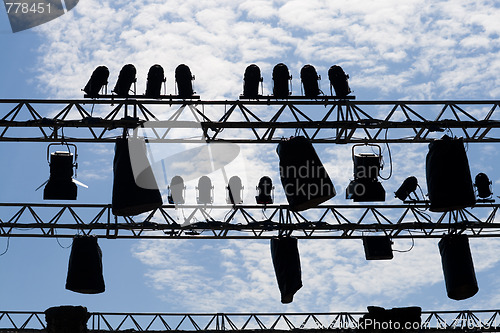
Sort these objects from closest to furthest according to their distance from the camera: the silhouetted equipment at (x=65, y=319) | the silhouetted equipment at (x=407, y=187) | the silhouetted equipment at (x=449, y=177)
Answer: the silhouetted equipment at (x=449, y=177)
the silhouetted equipment at (x=65, y=319)
the silhouetted equipment at (x=407, y=187)

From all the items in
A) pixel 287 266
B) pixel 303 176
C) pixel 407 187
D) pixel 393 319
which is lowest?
pixel 393 319

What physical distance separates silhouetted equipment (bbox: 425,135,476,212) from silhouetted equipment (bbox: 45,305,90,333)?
18.2 ft

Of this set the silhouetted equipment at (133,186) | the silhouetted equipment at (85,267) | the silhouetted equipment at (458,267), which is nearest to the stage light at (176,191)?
the silhouetted equipment at (85,267)

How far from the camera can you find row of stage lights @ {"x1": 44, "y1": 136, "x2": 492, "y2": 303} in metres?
10.3

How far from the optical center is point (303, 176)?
34.6 ft

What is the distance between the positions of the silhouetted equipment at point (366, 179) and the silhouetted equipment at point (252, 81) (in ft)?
7.09

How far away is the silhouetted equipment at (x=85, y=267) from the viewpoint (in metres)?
12.6

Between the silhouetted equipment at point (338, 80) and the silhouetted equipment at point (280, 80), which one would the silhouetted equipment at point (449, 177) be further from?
the silhouetted equipment at point (280, 80)

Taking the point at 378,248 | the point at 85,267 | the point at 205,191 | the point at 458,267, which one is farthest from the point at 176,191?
the point at 458,267

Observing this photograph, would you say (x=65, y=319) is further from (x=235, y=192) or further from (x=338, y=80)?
(x=338, y=80)

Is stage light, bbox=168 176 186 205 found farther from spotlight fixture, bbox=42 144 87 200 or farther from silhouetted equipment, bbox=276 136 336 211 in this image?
silhouetted equipment, bbox=276 136 336 211

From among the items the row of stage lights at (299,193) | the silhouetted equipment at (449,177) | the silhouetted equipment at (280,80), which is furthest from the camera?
the silhouetted equipment at (280,80)

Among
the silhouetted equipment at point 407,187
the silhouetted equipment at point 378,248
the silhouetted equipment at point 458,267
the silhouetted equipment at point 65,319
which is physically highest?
the silhouetted equipment at point 407,187

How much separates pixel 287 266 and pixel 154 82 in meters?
4.00
